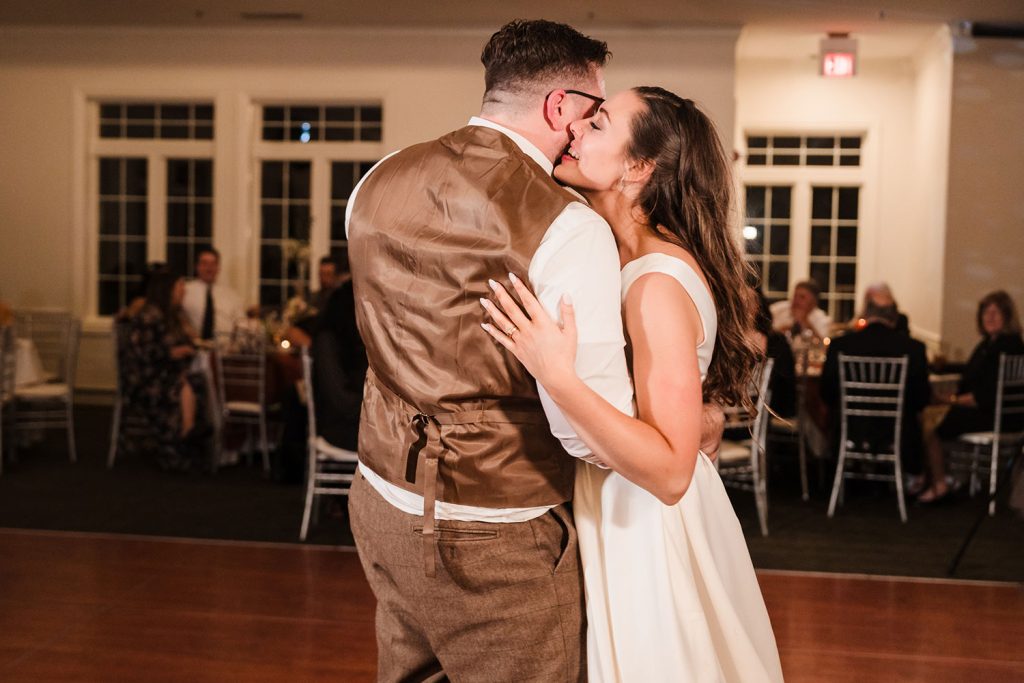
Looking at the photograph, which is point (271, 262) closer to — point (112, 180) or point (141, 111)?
point (112, 180)

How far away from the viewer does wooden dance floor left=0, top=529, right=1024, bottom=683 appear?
3629 mm

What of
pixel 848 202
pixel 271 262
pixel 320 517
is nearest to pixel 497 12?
pixel 271 262

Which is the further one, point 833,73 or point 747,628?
point 833,73

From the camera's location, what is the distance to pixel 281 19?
1009 cm

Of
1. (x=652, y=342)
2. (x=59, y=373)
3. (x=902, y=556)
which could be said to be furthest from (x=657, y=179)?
(x=59, y=373)

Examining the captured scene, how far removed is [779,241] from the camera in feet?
38.1

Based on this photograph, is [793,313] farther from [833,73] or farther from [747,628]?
[747,628]

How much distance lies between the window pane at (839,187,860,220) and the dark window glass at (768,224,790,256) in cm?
59

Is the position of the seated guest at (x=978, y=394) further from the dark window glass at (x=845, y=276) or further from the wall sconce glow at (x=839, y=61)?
the dark window glass at (x=845, y=276)

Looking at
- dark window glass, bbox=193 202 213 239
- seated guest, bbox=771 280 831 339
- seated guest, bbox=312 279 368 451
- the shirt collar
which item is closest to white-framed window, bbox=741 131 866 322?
seated guest, bbox=771 280 831 339

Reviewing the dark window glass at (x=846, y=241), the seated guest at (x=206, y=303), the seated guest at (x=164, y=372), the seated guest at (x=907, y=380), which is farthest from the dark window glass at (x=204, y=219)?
the seated guest at (x=907, y=380)

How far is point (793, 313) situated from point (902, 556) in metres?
3.74

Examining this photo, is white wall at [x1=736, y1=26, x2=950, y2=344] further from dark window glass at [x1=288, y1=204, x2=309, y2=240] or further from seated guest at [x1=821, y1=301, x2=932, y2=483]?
seated guest at [x1=821, y1=301, x2=932, y2=483]

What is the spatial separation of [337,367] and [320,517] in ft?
3.17
